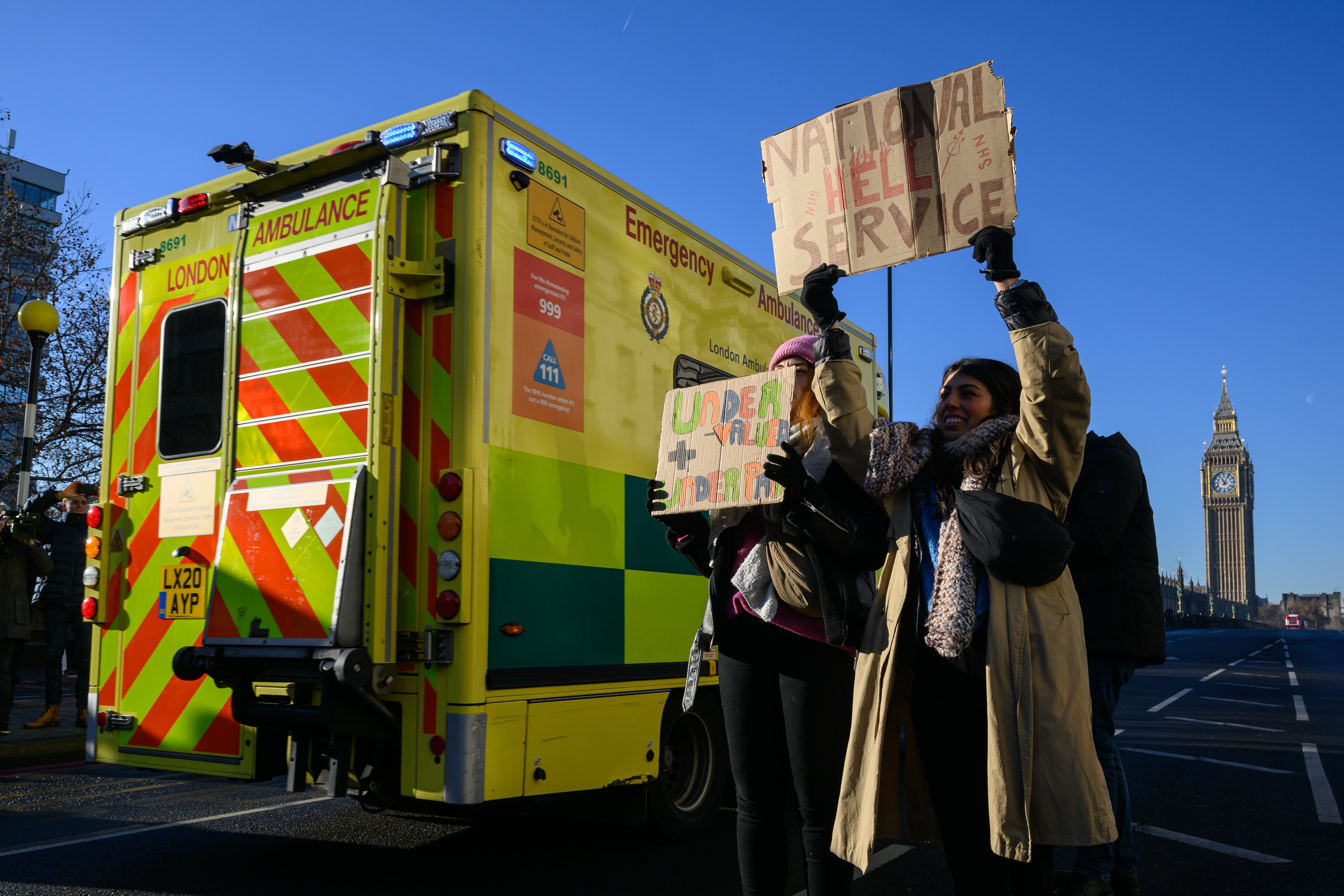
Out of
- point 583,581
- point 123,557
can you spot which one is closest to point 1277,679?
point 583,581

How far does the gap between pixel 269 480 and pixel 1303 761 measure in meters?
8.24

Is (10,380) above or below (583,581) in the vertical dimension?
above

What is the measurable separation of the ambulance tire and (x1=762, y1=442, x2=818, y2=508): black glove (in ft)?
7.54

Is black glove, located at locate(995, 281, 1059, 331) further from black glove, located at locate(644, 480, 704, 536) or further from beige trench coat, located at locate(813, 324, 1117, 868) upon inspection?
black glove, located at locate(644, 480, 704, 536)

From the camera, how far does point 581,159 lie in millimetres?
4656

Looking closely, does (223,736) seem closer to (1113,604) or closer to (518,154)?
(518,154)

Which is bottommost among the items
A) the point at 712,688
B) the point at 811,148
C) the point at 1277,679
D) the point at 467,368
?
the point at 1277,679

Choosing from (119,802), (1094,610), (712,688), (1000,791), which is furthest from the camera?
(119,802)

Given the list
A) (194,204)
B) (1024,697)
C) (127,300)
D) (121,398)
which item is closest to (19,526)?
(121,398)

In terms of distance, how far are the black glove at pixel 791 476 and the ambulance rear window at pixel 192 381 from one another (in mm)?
2902

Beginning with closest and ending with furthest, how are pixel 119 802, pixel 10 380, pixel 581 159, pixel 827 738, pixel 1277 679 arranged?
pixel 827 738, pixel 581 159, pixel 119 802, pixel 10 380, pixel 1277 679

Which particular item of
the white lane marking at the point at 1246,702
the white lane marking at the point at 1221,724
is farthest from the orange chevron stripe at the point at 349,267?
the white lane marking at the point at 1246,702

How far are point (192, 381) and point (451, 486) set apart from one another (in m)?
1.76

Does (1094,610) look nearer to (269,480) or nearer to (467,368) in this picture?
(467,368)
